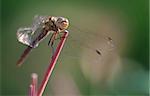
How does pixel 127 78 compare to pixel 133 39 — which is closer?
pixel 127 78

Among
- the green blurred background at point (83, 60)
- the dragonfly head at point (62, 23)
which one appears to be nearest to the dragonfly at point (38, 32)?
the dragonfly head at point (62, 23)

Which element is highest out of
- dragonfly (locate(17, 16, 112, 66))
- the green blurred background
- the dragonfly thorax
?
the dragonfly thorax

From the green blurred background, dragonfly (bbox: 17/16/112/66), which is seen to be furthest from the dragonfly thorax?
the green blurred background

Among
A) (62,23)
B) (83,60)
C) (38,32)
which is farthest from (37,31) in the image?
(83,60)

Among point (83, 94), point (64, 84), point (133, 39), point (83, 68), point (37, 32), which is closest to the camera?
point (37, 32)

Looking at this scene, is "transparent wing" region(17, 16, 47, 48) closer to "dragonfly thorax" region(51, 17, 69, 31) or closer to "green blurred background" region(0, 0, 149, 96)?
"dragonfly thorax" region(51, 17, 69, 31)

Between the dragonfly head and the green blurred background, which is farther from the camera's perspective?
the green blurred background

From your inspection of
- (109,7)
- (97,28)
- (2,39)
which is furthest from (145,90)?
(2,39)

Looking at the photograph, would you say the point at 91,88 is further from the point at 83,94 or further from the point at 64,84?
the point at 64,84

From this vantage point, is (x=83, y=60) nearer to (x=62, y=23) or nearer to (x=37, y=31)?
(x=37, y=31)
